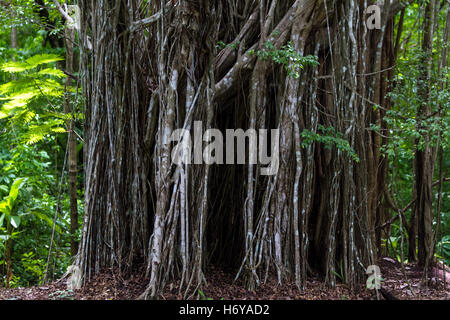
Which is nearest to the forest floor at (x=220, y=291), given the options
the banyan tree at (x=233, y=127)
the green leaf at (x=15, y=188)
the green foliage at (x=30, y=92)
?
the banyan tree at (x=233, y=127)

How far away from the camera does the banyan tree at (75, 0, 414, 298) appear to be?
11.5ft

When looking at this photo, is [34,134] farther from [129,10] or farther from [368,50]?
[368,50]

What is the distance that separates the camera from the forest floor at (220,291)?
3479 mm

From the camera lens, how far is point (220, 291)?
354 cm

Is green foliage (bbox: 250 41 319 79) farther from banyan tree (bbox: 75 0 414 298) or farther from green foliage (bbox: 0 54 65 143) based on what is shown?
green foliage (bbox: 0 54 65 143)

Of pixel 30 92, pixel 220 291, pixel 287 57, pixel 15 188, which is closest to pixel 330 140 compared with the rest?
pixel 287 57

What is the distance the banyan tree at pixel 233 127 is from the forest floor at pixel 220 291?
10 centimetres

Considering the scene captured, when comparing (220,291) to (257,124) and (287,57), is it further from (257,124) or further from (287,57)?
(287,57)

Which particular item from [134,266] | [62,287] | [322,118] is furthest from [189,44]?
[62,287]

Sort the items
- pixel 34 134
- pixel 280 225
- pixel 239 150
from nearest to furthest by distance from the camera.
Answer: pixel 280 225 < pixel 239 150 < pixel 34 134

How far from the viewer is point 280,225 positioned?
3.73m

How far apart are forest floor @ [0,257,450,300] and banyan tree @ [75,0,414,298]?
0.32ft

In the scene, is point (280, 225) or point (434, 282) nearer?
point (280, 225)
